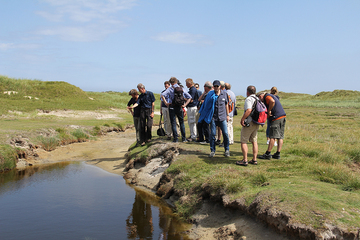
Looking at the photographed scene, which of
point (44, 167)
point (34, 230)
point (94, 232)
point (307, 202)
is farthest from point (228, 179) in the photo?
point (44, 167)

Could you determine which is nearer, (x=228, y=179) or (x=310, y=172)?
(x=228, y=179)

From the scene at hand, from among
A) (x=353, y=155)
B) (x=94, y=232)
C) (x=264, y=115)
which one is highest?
A: (x=264, y=115)

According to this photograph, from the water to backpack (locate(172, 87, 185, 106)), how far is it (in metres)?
3.33

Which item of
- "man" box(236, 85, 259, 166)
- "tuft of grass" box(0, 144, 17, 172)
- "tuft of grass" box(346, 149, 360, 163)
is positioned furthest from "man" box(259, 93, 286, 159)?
"tuft of grass" box(0, 144, 17, 172)

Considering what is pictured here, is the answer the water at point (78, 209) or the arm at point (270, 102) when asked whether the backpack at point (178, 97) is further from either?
the water at point (78, 209)

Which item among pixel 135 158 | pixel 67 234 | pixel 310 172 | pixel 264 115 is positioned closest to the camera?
pixel 67 234

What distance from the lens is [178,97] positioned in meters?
10.1

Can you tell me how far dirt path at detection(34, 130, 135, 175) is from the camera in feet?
39.3

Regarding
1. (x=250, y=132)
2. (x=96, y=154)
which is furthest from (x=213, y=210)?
(x=96, y=154)

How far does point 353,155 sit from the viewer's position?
364 inches

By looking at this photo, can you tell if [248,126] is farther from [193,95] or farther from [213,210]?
[193,95]

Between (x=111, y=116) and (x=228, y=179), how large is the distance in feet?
74.1

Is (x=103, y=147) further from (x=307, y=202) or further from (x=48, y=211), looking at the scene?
(x=307, y=202)

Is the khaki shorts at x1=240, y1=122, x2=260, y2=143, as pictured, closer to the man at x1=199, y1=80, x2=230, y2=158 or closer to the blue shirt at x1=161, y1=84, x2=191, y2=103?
the man at x1=199, y1=80, x2=230, y2=158
